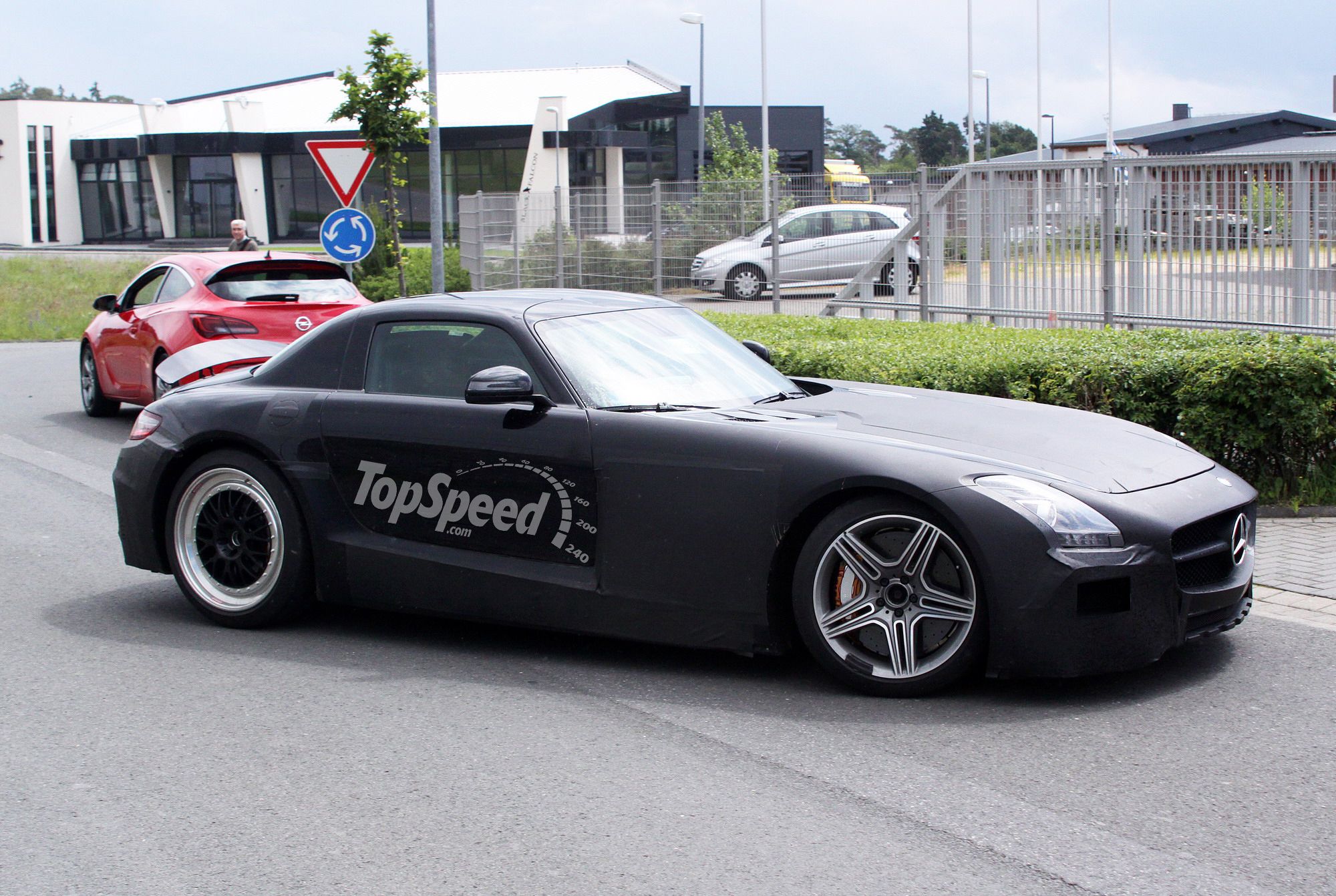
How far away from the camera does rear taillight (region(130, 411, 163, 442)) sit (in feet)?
20.6

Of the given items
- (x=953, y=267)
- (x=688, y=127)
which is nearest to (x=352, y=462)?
(x=953, y=267)

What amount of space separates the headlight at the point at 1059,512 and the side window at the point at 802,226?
14.0 meters

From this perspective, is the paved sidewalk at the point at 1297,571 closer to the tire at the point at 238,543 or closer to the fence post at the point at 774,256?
the tire at the point at 238,543

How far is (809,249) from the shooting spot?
18.3m

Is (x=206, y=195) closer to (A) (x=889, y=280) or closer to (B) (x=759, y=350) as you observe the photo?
(A) (x=889, y=280)

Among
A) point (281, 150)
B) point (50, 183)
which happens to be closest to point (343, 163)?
point (281, 150)

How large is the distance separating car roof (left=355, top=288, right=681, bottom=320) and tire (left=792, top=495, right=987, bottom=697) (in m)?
1.63

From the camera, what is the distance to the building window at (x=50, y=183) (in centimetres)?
6619

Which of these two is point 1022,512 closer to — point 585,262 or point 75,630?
point 75,630

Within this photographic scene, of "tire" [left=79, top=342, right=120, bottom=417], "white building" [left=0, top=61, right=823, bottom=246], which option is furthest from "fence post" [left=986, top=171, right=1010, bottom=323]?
"white building" [left=0, top=61, right=823, bottom=246]

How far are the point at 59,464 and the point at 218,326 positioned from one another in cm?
176

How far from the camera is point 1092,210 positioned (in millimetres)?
13461

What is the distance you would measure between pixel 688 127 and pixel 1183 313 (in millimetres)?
54469

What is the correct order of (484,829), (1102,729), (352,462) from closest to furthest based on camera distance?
(484,829) < (1102,729) < (352,462)
